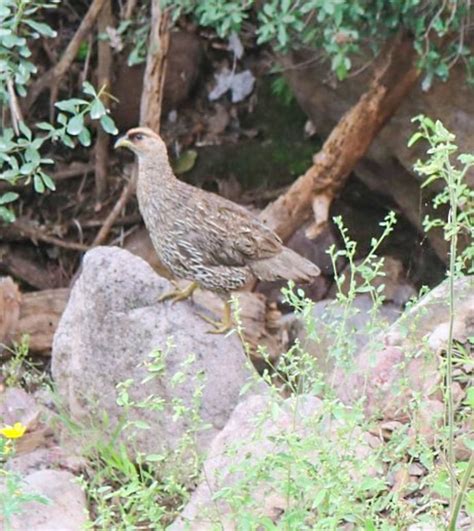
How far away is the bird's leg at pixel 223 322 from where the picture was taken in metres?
6.35

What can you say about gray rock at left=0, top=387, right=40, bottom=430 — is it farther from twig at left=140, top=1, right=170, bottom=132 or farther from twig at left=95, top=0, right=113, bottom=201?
twig at left=95, top=0, right=113, bottom=201

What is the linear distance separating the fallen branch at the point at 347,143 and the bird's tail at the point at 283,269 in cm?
119

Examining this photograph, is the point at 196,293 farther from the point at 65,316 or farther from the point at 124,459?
the point at 124,459

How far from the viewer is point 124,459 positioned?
17.8 ft

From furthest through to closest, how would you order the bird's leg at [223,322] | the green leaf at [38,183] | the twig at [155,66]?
the twig at [155,66] → the bird's leg at [223,322] → the green leaf at [38,183]

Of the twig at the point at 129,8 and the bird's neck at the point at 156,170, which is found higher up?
the twig at the point at 129,8

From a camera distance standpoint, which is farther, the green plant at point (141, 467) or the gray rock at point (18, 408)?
the gray rock at point (18, 408)

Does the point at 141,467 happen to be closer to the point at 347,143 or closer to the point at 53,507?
the point at 53,507

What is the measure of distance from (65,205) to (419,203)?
264 cm

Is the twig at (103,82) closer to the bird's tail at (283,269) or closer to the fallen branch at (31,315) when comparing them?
the fallen branch at (31,315)

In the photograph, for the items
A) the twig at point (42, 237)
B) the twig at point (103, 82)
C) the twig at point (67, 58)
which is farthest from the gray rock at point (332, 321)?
the twig at point (67, 58)

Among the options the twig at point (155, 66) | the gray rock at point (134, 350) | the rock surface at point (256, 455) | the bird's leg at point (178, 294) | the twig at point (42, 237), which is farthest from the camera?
the twig at point (42, 237)

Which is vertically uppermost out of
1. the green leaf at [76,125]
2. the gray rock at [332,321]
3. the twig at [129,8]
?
the twig at [129,8]

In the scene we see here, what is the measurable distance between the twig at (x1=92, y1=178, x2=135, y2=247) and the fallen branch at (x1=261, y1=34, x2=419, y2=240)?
128cm
